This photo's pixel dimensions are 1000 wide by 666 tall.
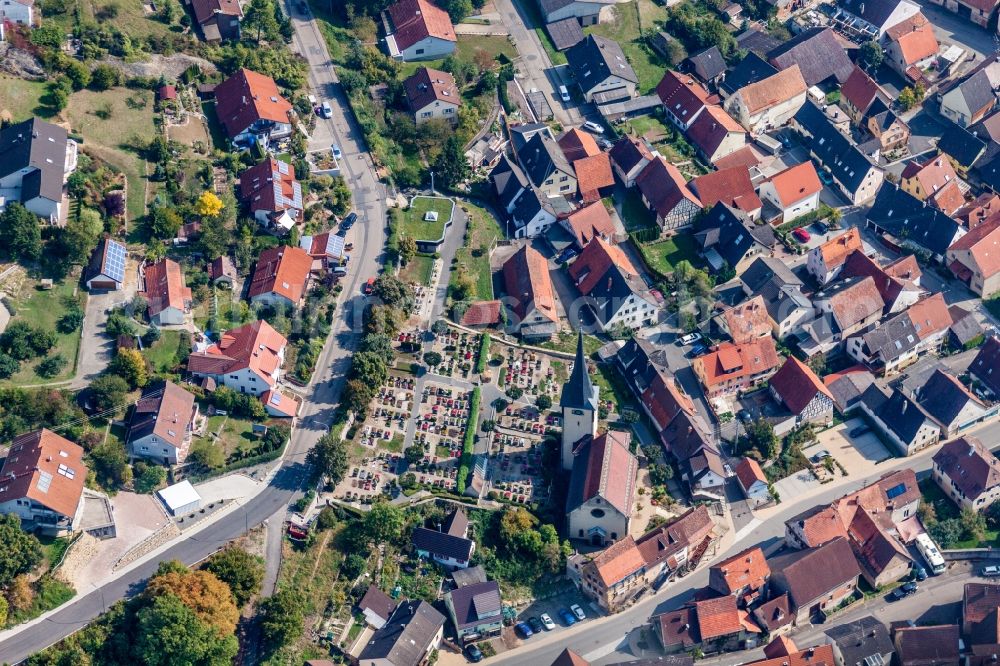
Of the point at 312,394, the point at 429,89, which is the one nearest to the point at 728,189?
the point at 429,89

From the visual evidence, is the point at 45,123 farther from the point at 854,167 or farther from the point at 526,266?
the point at 854,167

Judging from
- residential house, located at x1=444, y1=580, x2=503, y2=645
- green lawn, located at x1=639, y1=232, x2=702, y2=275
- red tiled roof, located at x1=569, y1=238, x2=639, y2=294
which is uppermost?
red tiled roof, located at x1=569, y1=238, x2=639, y2=294

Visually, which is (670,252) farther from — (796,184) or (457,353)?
(457,353)

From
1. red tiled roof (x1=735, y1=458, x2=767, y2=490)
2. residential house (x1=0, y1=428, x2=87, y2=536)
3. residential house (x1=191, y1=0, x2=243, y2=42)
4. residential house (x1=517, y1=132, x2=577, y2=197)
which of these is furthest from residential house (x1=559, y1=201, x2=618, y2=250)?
residential house (x1=0, y1=428, x2=87, y2=536)

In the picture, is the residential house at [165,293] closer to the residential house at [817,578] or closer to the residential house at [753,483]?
the residential house at [753,483]

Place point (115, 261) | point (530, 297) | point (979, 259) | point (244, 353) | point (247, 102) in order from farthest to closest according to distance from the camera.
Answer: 1. point (247, 102)
2. point (979, 259)
3. point (530, 297)
4. point (115, 261)
5. point (244, 353)

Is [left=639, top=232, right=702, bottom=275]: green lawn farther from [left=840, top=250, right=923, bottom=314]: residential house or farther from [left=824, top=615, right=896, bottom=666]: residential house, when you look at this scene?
[left=824, top=615, right=896, bottom=666]: residential house

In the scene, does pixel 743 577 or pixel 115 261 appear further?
pixel 115 261
